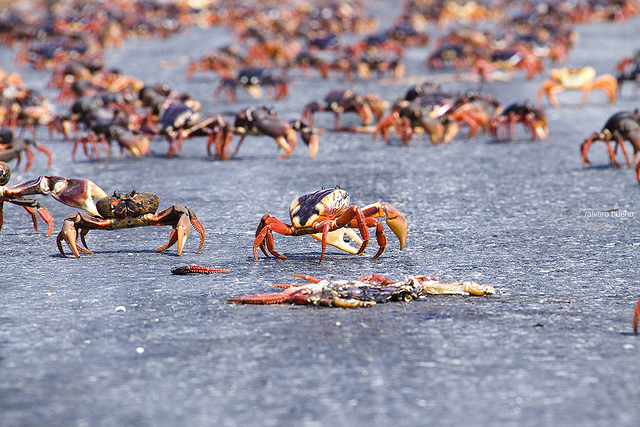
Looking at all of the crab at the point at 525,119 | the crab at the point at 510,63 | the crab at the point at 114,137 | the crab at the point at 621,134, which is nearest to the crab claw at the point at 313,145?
the crab at the point at 114,137

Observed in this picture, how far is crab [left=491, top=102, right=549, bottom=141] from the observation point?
13.6m

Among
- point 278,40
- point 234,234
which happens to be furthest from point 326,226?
point 278,40

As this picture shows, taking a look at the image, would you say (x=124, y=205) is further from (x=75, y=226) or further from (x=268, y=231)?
(x=268, y=231)

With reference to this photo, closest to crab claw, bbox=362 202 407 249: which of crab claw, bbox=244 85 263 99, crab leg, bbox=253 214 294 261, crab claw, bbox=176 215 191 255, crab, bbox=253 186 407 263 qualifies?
crab, bbox=253 186 407 263

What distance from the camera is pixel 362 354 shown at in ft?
14.9

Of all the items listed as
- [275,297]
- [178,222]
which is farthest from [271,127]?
[275,297]

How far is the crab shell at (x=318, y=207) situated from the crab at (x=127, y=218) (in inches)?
39.5

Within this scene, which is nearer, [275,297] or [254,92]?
[275,297]

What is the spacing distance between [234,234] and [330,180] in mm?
3086

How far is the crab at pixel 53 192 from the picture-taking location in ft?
24.3

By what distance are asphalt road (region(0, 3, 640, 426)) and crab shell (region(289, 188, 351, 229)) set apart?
384 mm

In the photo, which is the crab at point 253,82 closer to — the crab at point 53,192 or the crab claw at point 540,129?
the crab claw at point 540,129

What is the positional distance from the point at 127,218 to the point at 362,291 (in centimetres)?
246

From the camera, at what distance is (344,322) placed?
507 cm
